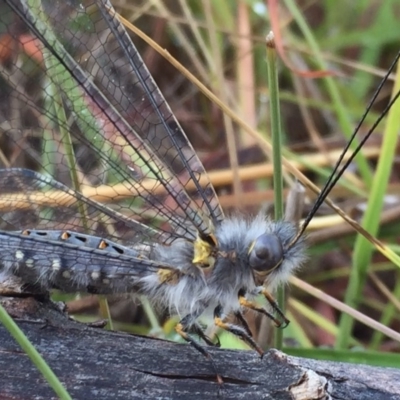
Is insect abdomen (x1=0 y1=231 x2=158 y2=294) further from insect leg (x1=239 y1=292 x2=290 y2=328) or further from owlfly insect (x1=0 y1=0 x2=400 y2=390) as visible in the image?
insect leg (x1=239 y1=292 x2=290 y2=328)

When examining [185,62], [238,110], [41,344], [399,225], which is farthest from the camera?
[185,62]

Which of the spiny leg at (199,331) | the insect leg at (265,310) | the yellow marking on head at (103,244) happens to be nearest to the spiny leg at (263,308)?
the insect leg at (265,310)

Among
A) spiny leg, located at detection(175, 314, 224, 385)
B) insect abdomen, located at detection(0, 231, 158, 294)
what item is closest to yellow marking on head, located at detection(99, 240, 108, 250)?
insect abdomen, located at detection(0, 231, 158, 294)

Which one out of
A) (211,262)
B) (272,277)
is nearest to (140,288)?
(211,262)

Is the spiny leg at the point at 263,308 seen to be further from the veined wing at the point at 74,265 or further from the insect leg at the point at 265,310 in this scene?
the veined wing at the point at 74,265

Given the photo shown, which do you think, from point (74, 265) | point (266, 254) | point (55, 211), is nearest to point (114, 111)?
point (55, 211)

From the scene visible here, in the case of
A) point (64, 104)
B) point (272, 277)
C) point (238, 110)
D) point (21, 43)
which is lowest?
point (272, 277)

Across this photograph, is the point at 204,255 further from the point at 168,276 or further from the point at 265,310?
the point at 265,310

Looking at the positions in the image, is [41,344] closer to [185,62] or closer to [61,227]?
[61,227]
